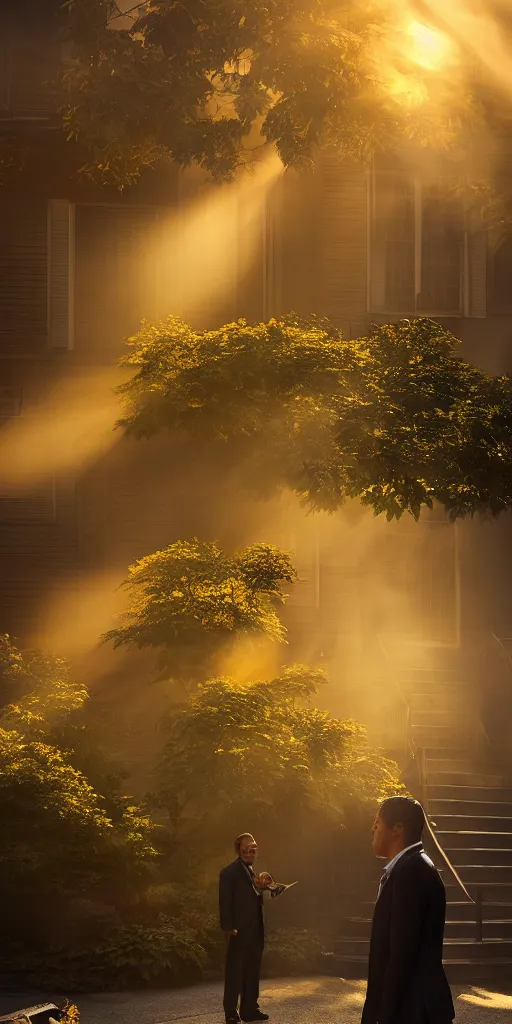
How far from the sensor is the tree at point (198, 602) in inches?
591

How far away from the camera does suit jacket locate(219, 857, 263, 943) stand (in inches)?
417

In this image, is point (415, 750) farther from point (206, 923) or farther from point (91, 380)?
point (91, 380)

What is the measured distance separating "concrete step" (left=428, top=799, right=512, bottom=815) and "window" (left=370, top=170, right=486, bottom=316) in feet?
29.5

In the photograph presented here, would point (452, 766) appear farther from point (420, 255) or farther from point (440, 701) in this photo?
point (420, 255)

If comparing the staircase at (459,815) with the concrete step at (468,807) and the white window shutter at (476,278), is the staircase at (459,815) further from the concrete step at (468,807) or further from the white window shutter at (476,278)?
the white window shutter at (476,278)

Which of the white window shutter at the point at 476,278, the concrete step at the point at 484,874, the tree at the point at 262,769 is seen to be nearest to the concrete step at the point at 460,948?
the tree at the point at 262,769

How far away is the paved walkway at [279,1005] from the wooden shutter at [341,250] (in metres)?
12.6

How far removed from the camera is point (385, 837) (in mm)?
5746

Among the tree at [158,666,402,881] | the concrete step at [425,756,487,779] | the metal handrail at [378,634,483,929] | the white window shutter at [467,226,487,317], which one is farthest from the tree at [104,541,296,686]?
the white window shutter at [467,226,487,317]

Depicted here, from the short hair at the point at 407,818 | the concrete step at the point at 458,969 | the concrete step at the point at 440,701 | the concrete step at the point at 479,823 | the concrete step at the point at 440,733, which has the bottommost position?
the concrete step at the point at 458,969

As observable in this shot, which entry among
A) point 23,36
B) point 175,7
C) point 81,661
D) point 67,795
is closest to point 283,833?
point 67,795

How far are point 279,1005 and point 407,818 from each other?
263 inches

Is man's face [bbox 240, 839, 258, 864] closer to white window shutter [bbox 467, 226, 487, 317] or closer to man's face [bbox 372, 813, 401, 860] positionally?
man's face [bbox 372, 813, 401, 860]

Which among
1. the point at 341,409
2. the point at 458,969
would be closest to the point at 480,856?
the point at 458,969
